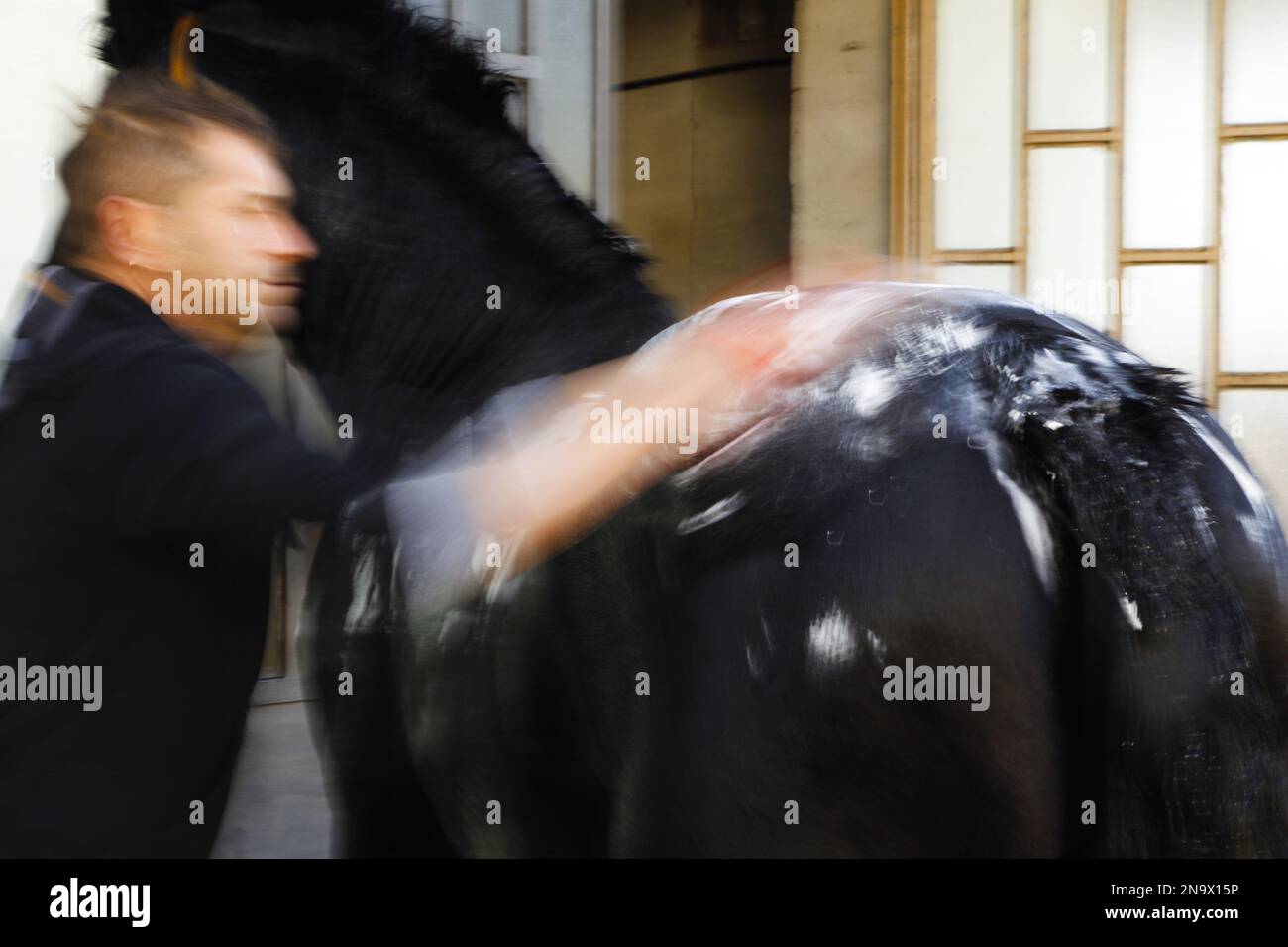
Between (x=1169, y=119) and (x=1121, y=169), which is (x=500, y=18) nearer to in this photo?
(x=1121, y=169)

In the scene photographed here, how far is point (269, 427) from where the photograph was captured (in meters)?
1.47

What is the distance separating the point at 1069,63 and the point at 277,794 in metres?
3.37

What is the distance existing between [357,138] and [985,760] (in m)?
1.43

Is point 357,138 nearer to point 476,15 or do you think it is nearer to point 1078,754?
point 1078,754

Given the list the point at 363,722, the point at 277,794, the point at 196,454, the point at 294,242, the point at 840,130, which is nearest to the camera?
the point at 196,454

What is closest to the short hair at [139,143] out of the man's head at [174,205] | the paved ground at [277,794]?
the man's head at [174,205]

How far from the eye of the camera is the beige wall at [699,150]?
4723 millimetres

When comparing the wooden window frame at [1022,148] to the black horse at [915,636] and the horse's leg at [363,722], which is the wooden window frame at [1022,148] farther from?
the horse's leg at [363,722]

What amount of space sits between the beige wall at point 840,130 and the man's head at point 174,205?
8.36 ft

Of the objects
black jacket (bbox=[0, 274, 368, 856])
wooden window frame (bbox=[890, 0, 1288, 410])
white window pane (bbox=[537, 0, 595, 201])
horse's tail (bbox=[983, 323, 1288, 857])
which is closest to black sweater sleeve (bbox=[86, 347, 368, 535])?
black jacket (bbox=[0, 274, 368, 856])

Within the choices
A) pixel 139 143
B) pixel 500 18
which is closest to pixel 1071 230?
pixel 500 18

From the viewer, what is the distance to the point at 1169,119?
3898 mm

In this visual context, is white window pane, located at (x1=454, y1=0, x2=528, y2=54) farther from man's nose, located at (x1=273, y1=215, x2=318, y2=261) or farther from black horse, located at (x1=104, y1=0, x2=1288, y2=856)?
black horse, located at (x1=104, y1=0, x2=1288, y2=856)
